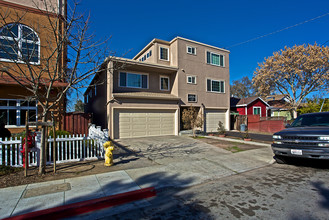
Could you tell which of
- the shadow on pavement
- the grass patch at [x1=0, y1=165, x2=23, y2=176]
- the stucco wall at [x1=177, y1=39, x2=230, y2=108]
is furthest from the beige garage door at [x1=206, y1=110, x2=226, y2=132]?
the grass patch at [x1=0, y1=165, x2=23, y2=176]

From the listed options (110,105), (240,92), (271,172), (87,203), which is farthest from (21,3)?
(240,92)

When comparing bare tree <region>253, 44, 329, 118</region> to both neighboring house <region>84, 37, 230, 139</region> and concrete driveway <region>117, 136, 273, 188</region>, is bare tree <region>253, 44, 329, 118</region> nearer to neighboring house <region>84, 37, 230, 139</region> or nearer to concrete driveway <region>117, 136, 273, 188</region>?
neighboring house <region>84, 37, 230, 139</region>

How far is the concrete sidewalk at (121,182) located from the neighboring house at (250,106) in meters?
16.6

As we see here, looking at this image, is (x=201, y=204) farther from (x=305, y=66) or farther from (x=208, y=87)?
(x=305, y=66)

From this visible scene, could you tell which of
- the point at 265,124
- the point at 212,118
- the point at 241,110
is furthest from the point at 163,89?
the point at 241,110

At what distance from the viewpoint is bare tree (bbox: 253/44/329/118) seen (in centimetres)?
2202

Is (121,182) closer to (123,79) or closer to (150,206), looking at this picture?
(150,206)

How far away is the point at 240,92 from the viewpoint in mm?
49250

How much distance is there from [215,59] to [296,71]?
12.0m

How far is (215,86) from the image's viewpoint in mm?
18422

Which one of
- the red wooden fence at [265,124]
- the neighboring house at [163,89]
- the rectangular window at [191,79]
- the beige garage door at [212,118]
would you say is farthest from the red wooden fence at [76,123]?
the red wooden fence at [265,124]

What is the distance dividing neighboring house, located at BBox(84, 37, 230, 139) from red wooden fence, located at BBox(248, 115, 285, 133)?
2.73 m

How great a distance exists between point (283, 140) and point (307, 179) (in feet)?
4.88

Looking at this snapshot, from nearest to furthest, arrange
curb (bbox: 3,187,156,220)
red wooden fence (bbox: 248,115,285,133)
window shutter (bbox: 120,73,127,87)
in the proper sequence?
curb (bbox: 3,187,156,220) → window shutter (bbox: 120,73,127,87) → red wooden fence (bbox: 248,115,285,133)
